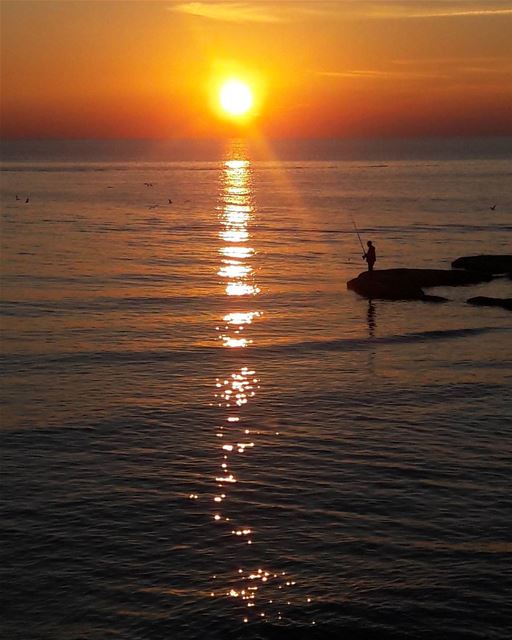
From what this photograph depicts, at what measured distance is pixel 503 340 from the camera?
43781mm

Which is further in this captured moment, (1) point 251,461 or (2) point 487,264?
(2) point 487,264

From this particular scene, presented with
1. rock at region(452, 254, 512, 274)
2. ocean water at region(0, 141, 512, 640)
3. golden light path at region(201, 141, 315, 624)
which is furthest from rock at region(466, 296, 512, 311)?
golden light path at region(201, 141, 315, 624)

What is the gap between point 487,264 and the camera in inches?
2507

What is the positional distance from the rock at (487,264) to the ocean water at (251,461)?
1.59 meters

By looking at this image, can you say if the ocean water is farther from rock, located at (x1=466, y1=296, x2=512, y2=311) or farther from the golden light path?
rock, located at (x1=466, y1=296, x2=512, y2=311)

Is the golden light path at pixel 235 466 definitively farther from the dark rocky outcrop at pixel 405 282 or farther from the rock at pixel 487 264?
the rock at pixel 487 264

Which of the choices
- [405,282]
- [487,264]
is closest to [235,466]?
[405,282]

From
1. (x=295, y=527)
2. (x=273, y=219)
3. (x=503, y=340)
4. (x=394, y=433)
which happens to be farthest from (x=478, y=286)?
(x=273, y=219)

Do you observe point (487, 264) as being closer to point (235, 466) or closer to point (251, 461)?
point (251, 461)

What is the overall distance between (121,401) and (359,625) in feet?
55.2

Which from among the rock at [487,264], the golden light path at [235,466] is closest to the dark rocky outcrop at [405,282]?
the rock at [487,264]

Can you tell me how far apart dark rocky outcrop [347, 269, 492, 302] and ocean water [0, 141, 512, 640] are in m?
1.64

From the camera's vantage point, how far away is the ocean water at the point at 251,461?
19953 millimetres

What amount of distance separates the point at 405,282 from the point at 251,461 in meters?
31.2
